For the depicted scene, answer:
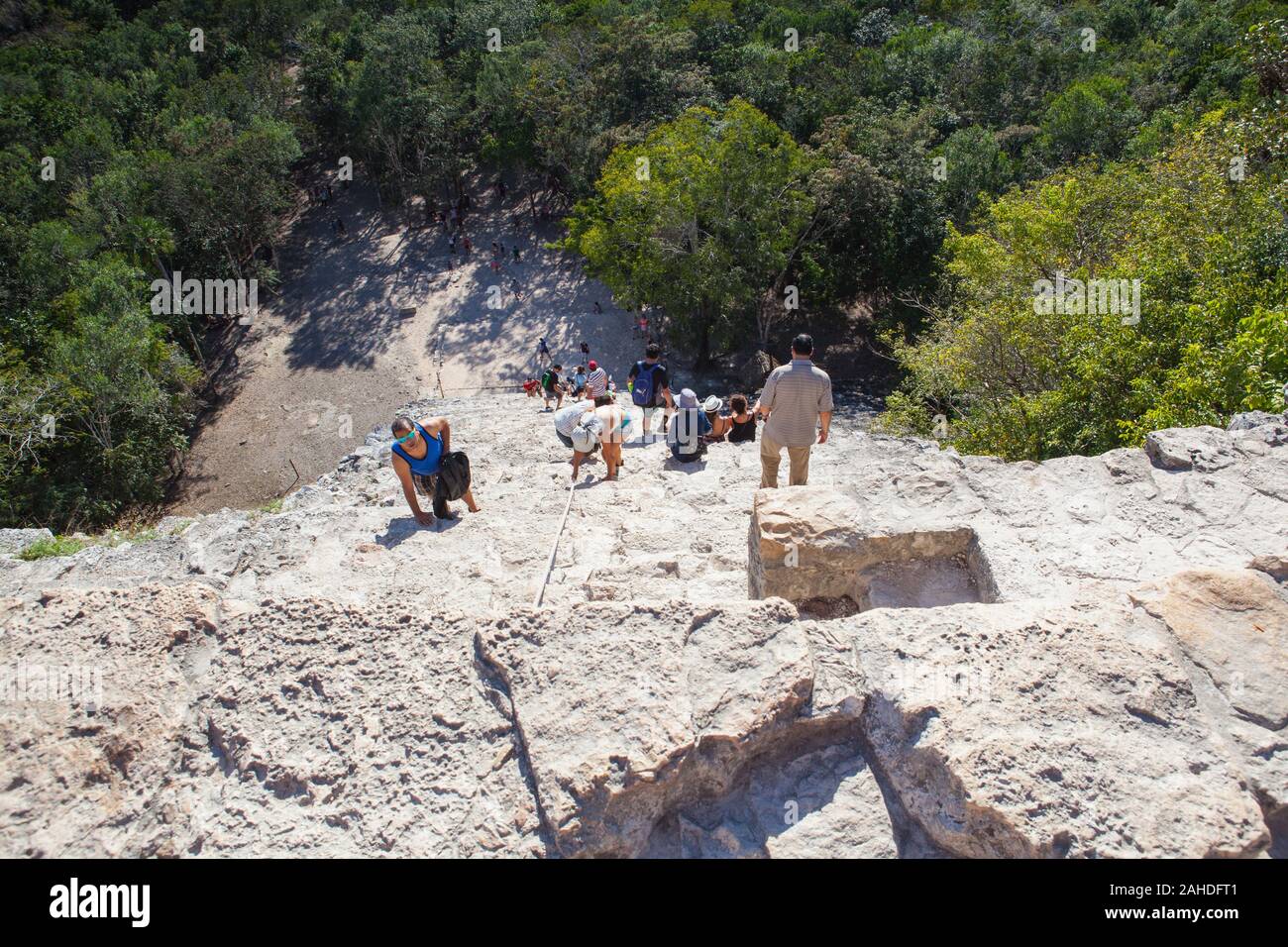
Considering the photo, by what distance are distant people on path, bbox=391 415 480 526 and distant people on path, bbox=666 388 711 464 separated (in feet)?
12.0

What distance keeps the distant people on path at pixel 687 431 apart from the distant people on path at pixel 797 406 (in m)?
2.38

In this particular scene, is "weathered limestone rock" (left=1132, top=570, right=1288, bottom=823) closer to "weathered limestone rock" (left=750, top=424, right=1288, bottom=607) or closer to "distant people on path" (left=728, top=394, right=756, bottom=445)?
"weathered limestone rock" (left=750, top=424, right=1288, bottom=607)

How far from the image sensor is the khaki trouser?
8344 mm

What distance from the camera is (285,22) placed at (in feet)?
134

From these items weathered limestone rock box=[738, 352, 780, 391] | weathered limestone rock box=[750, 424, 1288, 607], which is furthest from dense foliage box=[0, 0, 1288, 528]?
weathered limestone rock box=[750, 424, 1288, 607]

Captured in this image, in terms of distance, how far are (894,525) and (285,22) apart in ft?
156

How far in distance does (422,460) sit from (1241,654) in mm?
6897

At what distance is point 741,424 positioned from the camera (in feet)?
39.5

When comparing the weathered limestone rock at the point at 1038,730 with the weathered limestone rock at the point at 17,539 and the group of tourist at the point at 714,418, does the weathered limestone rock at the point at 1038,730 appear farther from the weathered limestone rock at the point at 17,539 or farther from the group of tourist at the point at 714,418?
the weathered limestone rock at the point at 17,539

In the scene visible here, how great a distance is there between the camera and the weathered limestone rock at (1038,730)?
370cm

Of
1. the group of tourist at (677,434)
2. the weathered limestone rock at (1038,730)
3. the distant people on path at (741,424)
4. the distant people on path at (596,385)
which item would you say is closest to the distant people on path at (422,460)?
the group of tourist at (677,434)

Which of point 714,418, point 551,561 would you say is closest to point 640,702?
point 551,561

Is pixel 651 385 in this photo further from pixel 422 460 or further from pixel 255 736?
pixel 255 736

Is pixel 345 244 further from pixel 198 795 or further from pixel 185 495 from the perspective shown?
pixel 198 795
